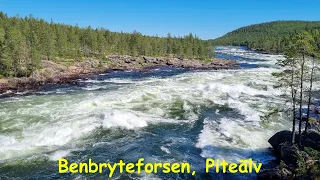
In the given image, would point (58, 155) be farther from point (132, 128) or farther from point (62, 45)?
point (62, 45)

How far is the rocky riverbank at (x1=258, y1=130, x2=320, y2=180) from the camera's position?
18.3 metres

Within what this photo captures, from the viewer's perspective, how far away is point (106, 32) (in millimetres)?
149250

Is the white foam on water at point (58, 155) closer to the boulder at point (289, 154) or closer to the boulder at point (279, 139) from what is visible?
the boulder at point (289, 154)

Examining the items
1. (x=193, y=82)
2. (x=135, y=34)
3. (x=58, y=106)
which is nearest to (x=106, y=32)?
(x=135, y=34)

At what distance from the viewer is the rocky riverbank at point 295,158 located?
59.9ft

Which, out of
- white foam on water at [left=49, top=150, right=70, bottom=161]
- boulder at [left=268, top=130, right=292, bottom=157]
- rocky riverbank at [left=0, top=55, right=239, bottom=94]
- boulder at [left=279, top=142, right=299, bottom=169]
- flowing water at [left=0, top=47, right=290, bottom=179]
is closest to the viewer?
boulder at [left=279, top=142, right=299, bottom=169]

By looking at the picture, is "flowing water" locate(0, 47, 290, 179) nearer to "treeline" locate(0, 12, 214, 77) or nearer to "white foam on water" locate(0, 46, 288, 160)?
"white foam on water" locate(0, 46, 288, 160)

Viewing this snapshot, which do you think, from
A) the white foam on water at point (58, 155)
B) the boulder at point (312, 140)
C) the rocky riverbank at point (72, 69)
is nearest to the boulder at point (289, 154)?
the boulder at point (312, 140)

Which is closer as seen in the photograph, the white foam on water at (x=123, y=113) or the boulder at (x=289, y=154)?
the boulder at (x=289, y=154)

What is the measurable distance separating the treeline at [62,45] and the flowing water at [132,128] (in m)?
19.3

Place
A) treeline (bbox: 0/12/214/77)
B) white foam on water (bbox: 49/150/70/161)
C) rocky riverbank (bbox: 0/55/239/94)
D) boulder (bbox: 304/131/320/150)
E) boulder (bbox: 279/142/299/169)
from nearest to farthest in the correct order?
1. boulder (bbox: 279/142/299/169)
2. boulder (bbox: 304/131/320/150)
3. white foam on water (bbox: 49/150/70/161)
4. rocky riverbank (bbox: 0/55/239/94)
5. treeline (bbox: 0/12/214/77)

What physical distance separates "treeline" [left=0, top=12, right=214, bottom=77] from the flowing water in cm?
1934

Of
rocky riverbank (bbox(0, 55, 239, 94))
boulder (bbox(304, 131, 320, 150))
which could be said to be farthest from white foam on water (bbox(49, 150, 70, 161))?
rocky riverbank (bbox(0, 55, 239, 94))

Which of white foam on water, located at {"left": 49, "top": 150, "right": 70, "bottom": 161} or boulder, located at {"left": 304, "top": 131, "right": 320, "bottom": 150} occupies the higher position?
boulder, located at {"left": 304, "top": 131, "right": 320, "bottom": 150}
